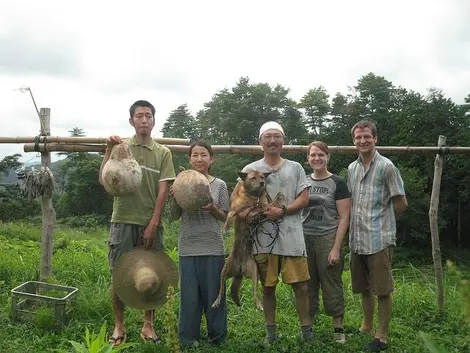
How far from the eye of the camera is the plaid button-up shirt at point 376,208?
381 cm

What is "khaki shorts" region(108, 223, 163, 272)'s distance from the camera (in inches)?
153

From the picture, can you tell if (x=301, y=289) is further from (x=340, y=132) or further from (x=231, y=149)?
(x=340, y=132)

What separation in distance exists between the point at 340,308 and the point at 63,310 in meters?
2.60

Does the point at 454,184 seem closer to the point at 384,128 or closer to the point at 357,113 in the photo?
the point at 384,128

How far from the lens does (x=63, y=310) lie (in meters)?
4.39

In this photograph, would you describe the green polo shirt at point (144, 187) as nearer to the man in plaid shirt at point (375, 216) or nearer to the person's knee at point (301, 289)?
the person's knee at point (301, 289)

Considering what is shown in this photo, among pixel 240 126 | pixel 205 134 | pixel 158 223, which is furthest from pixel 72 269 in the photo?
pixel 205 134

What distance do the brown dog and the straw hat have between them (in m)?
0.46

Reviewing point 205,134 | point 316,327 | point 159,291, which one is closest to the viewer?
point 159,291

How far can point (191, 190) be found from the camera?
11.3ft

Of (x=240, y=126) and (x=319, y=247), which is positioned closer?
(x=319, y=247)

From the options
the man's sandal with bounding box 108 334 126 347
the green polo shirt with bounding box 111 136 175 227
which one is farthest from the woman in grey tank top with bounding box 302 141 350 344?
the man's sandal with bounding box 108 334 126 347

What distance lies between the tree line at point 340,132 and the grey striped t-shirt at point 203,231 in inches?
549

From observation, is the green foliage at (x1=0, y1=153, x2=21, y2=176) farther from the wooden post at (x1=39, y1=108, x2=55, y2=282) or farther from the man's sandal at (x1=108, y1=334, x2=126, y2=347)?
the man's sandal at (x1=108, y1=334, x2=126, y2=347)
